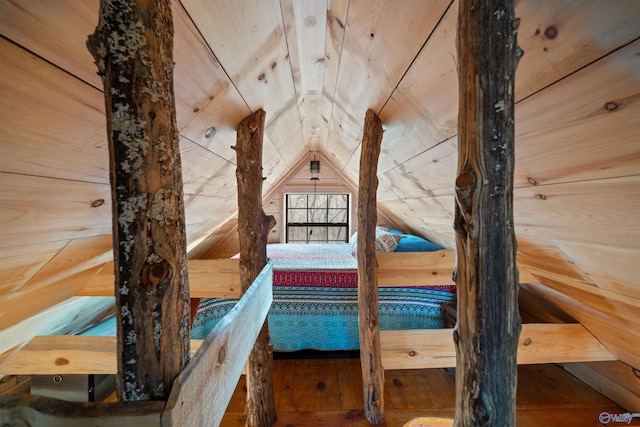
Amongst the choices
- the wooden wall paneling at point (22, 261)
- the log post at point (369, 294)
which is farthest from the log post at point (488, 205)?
the wooden wall paneling at point (22, 261)

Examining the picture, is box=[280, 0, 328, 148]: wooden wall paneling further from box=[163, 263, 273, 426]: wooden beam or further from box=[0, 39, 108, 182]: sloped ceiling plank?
box=[163, 263, 273, 426]: wooden beam

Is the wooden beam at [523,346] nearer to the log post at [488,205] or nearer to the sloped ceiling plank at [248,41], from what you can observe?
the log post at [488,205]

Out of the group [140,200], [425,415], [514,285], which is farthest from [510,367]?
[425,415]

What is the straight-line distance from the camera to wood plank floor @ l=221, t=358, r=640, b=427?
1.75m

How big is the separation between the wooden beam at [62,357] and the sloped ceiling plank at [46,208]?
932 millimetres

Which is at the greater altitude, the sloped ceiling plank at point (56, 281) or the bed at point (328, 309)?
the sloped ceiling plank at point (56, 281)

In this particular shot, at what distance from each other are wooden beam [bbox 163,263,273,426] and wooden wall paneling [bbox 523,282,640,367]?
5.29 feet

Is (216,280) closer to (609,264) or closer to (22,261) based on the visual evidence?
(22,261)

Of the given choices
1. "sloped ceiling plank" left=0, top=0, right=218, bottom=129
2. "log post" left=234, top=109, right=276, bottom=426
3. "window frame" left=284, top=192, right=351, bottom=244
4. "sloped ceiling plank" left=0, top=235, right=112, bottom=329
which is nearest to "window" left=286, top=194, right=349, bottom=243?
"window frame" left=284, top=192, right=351, bottom=244

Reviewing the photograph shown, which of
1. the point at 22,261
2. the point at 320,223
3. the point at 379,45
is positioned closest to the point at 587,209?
the point at 379,45

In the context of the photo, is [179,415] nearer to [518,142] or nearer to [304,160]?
[518,142]

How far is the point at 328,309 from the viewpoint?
90.5 inches

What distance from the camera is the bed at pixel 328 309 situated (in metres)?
2.29

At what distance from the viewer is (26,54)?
51cm
